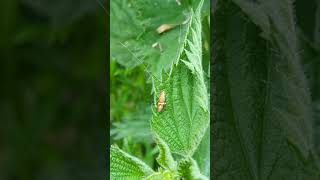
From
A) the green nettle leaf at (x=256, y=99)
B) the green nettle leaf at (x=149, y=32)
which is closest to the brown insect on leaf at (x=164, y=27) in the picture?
the green nettle leaf at (x=149, y=32)

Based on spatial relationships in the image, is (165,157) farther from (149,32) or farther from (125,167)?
(149,32)

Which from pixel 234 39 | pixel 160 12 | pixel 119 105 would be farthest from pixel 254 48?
pixel 119 105

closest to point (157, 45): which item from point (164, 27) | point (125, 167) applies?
point (164, 27)

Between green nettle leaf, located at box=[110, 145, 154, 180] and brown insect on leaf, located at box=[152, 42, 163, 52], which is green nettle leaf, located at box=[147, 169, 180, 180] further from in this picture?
brown insect on leaf, located at box=[152, 42, 163, 52]

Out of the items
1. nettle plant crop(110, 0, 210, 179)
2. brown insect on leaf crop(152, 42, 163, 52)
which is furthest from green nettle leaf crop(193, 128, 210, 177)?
brown insect on leaf crop(152, 42, 163, 52)

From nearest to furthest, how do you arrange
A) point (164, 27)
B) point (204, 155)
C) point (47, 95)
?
point (47, 95)
point (204, 155)
point (164, 27)
